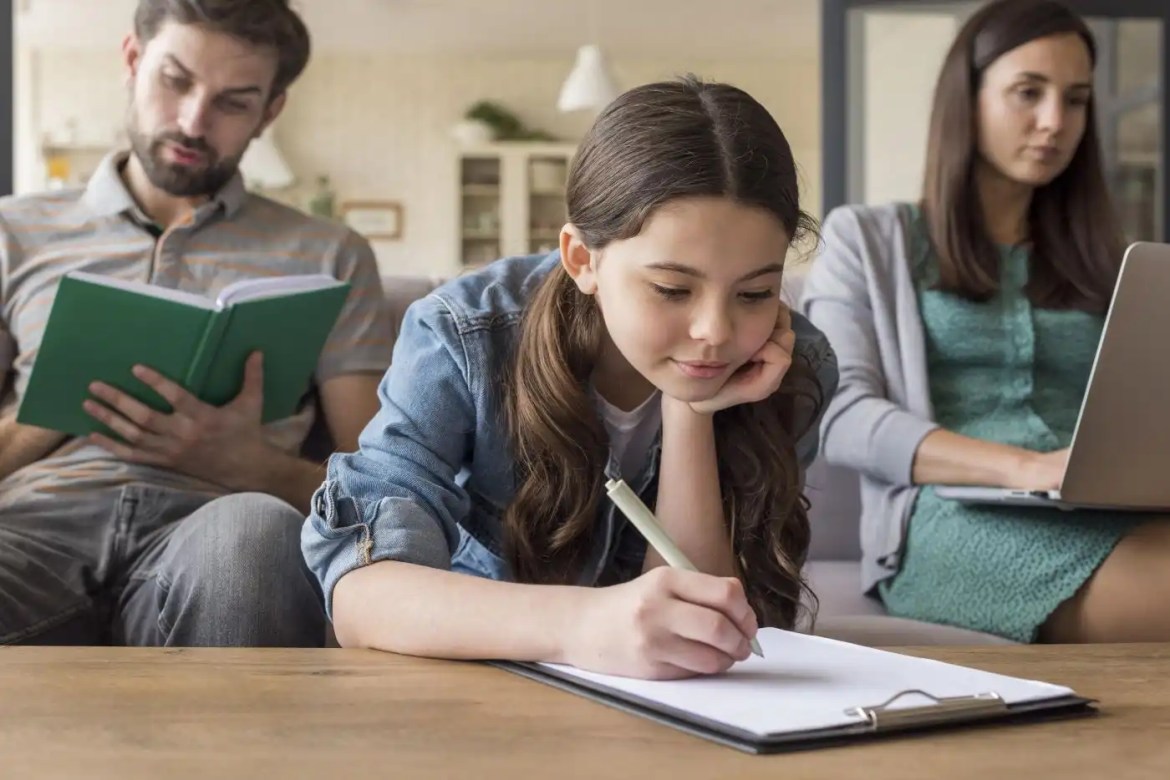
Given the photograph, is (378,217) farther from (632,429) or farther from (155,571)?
(632,429)

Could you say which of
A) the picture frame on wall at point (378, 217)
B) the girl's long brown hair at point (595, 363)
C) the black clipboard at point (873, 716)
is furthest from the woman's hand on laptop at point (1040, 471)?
the picture frame on wall at point (378, 217)

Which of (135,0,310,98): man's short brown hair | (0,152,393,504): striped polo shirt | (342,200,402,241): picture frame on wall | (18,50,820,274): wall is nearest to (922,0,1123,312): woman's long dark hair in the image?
(0,152,393,504): striped polo shirt

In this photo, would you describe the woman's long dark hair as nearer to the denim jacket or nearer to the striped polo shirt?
the denim jacket

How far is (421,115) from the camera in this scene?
9609 mm

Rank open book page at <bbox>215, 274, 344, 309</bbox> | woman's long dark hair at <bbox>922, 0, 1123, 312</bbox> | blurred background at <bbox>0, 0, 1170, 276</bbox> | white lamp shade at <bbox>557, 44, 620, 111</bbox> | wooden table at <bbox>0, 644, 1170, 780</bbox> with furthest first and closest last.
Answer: blurred background at <bbox>0, 0, 1170, 276</bbox> → white lamp shade at <bbox>557, 44, 620, 111</bbox> → woman's long dark hair at <bbox>922, 0, 1123, 312</bbox> → open book page at <bbox>215, 274, 344, 309</bbox> → wooden table at <bbox>0, 644, 1170, 780</bbox>

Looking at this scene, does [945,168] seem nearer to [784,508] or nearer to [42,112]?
[784,508]

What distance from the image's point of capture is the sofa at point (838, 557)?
1.69 m

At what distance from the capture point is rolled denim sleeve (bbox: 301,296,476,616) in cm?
111

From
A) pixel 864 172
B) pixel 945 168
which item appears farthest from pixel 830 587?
pixel 864 172

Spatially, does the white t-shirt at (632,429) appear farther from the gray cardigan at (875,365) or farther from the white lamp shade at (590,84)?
the white lamp shade at (590,84)

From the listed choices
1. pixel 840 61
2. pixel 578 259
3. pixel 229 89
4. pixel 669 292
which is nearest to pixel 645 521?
pixel 669 292

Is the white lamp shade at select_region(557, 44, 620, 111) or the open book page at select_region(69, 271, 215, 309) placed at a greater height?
the white lamp shade at select_region(557, 44, 620, 111)

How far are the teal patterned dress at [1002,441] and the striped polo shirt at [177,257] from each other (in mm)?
759

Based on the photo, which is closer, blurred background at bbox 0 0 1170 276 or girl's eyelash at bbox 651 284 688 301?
girl's eyelash at bbox 651 284 688 301
